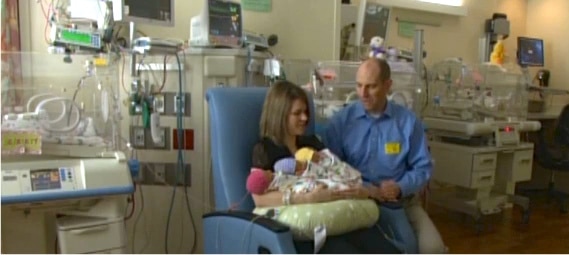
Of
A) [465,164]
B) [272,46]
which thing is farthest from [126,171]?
[465,164]

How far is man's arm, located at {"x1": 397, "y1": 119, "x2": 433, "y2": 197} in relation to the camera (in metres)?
2.12

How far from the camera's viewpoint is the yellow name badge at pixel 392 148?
2.20 meters

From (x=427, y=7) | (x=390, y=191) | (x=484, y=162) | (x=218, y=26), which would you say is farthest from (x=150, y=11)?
(x=427, y=7)

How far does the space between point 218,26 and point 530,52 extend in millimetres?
3770

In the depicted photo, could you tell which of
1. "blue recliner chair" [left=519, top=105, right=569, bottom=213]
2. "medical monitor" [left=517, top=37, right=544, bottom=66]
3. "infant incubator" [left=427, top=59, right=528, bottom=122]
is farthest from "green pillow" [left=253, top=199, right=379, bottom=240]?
"medical monitor" [left=517, top=37, right=544, bottom=66]

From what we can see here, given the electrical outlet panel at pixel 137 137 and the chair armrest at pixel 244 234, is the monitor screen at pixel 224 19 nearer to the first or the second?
the electrical outlet panel at pixel 137 137

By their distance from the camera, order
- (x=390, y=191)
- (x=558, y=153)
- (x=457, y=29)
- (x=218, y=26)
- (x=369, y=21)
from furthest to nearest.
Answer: (x=457, y=29)
(x=558, y=153)
(x=369, y=21)
(x=218, y=26)
(x=390, y=191)

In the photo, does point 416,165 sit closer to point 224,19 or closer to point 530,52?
point 224,19

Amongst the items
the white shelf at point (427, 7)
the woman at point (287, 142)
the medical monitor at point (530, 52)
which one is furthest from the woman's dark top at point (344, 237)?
the medical monitor at point (530, 52)

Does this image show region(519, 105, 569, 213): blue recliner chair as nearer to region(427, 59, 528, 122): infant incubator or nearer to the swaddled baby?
region(427, 59, 528, 122): infant incubator

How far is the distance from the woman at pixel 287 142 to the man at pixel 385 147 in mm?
182

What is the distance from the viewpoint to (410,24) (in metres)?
4.50

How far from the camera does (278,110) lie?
1978 millimetres

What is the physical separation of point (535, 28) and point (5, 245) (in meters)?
5.36
